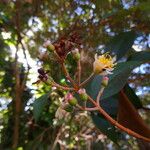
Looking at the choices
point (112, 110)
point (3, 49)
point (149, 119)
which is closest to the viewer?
point (112, 110)

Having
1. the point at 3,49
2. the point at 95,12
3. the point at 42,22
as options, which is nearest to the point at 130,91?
the point at 95,12

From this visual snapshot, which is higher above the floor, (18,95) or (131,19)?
(18,95)

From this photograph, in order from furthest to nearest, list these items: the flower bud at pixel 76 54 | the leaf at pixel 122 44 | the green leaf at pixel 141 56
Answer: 1. the leaf at pixel 122 44
2. the green leaf at pixel 141 56
3. the flower bud at pixel 76 54

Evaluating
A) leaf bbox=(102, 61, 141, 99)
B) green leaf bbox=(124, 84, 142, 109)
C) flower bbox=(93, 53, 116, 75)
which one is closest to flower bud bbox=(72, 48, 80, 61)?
flower bbox=(93, 53, 116, 75)

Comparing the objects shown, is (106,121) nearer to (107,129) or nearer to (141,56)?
(107,129)

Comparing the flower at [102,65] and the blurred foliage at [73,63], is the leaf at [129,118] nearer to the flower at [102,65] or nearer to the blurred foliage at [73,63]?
the blurred foliage at [73,63]

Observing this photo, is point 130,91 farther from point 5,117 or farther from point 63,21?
point 5,117

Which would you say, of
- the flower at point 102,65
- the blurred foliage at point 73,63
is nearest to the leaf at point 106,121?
the blurred foliage at point 73,63
